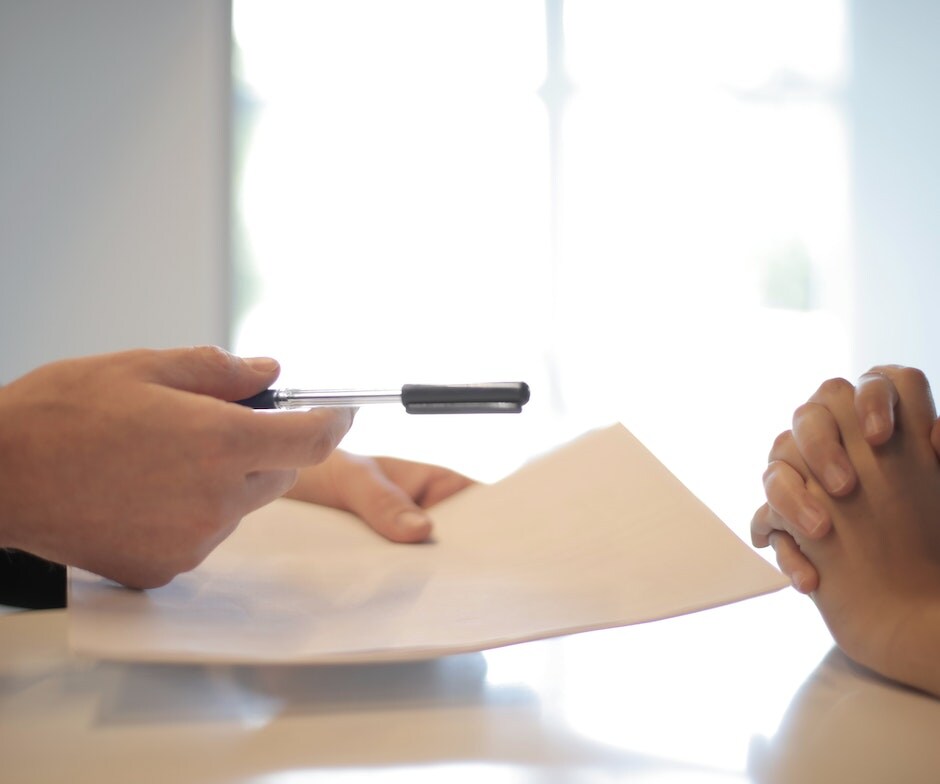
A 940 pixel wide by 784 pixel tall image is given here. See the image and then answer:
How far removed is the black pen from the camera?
378mm

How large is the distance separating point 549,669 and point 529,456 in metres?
0.22

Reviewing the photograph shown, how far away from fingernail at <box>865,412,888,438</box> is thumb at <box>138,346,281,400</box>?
0.89 ft

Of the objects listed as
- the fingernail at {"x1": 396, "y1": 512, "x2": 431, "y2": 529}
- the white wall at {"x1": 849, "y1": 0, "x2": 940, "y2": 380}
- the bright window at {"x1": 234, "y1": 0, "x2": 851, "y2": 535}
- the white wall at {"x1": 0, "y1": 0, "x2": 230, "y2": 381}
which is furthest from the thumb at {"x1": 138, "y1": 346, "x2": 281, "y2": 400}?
the white wall at {"x1": 849, "y1": 0, "x2": 940, "y2": 380}

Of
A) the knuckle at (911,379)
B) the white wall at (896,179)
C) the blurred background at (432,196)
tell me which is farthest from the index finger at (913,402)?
the white wall at (896,179)

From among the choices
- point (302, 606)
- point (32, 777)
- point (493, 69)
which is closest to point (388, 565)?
point (302, 606)

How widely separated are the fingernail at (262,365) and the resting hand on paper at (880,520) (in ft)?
0.82

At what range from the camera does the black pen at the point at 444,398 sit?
38 centimetres

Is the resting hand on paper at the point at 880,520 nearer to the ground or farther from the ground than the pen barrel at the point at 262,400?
nearer to the ground

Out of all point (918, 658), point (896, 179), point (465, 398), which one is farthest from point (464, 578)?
point (896, 179)

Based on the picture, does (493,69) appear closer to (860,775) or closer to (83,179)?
(83,179)

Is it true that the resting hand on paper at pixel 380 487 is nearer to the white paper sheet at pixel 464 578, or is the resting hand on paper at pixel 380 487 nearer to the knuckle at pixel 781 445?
the white paper sheet at pixel 464 578

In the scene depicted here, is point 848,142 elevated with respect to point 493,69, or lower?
lower

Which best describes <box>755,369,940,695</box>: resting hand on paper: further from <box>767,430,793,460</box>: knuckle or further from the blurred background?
the blurred background

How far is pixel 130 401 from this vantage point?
14.1 inches
